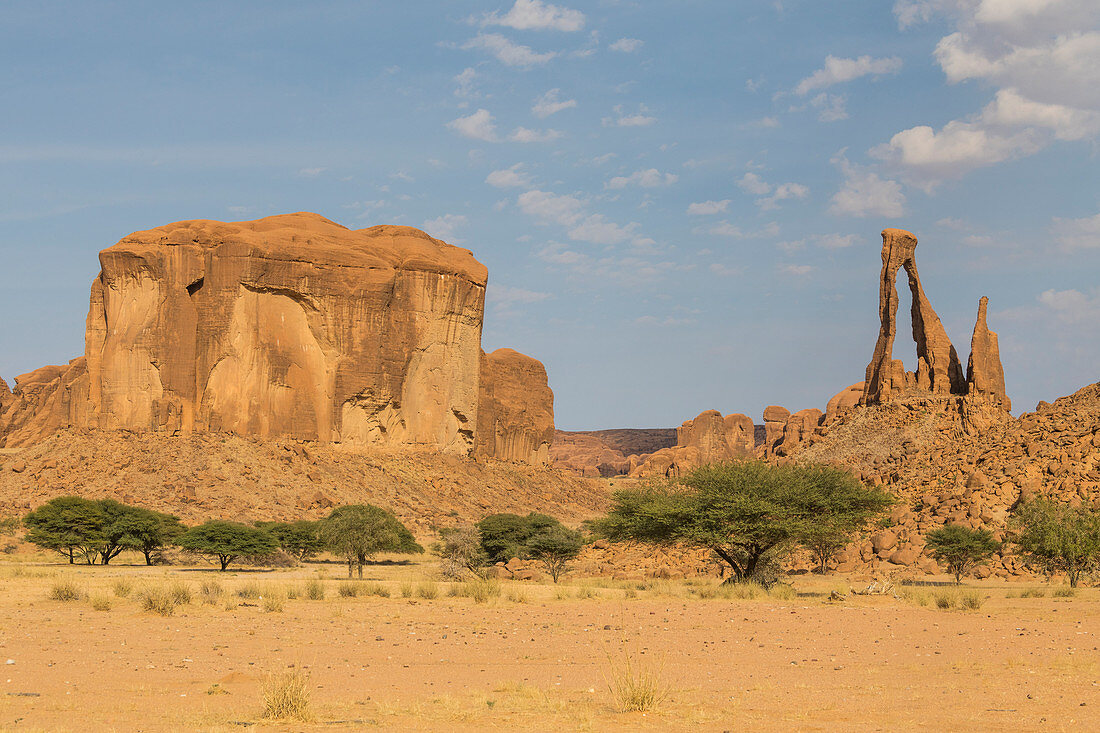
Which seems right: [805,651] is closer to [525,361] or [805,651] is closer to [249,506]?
[249,506]

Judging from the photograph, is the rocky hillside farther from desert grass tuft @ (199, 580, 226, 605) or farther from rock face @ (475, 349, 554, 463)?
desert grass tuft @ (199, 580, 226, 605)

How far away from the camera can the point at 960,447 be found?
49094mm

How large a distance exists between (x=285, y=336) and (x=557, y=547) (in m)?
43.2

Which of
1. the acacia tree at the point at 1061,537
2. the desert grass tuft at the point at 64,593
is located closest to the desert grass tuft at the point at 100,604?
the desert grass tuft at the point at 64,593

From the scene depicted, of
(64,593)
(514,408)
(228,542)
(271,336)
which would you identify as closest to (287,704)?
(64,593)

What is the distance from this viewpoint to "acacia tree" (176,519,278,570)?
43000mm

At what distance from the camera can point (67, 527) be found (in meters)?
44.6

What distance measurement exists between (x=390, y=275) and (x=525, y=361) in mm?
44361

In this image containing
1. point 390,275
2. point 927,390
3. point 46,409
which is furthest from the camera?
point 46,409

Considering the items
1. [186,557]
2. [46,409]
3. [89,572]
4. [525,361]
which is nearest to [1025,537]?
[89,572]

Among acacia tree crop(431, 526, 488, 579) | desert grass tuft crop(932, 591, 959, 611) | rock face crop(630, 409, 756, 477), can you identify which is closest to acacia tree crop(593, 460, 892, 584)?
desert grass tuft crop(932, 591, 959, 611)

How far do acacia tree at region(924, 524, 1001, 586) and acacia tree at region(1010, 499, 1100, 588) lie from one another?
102 cm

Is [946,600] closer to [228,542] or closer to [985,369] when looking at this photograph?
[228,542]

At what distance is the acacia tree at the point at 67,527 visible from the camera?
43875 mm
